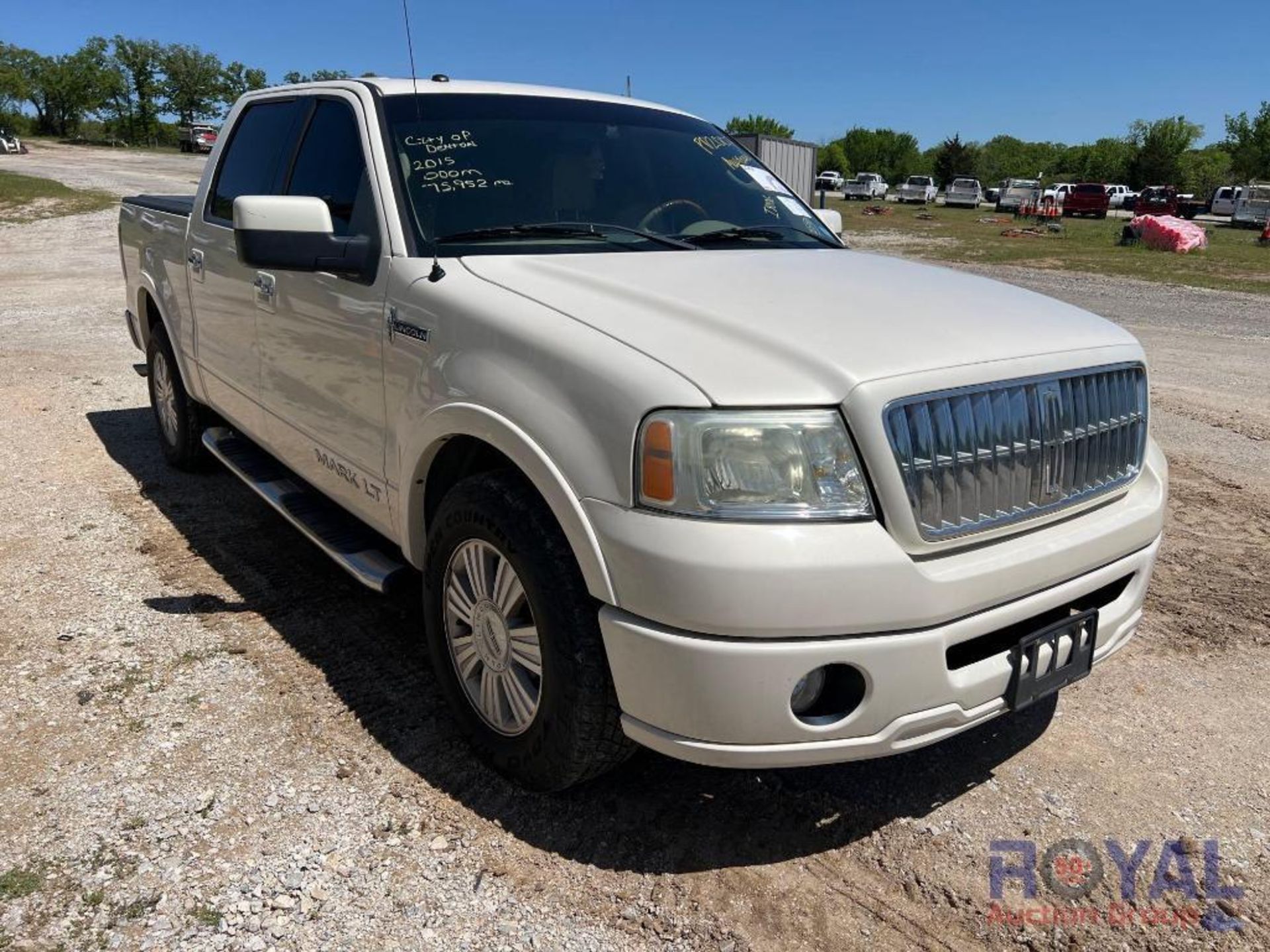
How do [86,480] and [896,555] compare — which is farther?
[86,480]

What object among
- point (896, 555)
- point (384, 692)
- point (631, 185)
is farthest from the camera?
point (631, 185)

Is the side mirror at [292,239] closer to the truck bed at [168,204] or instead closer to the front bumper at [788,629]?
the front bumper at [788,629]

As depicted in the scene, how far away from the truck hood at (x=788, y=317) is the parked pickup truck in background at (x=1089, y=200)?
52.3m

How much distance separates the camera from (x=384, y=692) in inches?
134

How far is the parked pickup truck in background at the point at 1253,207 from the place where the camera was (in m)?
44.0

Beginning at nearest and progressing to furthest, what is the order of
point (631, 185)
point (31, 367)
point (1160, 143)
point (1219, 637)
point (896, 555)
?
point (896, 555) → point (631, 185) → point (1219, 637) → point (31, 367) → point (1160, 143)

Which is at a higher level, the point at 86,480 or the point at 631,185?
the point at 631,185

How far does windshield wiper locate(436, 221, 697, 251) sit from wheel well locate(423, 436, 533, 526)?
0.69m

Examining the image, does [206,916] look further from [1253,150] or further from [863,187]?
[1253,150]

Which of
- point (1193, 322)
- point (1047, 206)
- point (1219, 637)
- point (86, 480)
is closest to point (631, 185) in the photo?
point (1219, 637)

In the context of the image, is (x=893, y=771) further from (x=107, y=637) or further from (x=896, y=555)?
(x=107, y=637)

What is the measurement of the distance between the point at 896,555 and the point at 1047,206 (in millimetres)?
47942

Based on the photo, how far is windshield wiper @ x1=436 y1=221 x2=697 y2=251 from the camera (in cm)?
315

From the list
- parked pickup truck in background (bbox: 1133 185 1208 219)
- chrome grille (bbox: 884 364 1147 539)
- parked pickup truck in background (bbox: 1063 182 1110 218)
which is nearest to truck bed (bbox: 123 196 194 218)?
chrome grille (bbox: 884 364 1147 539)
